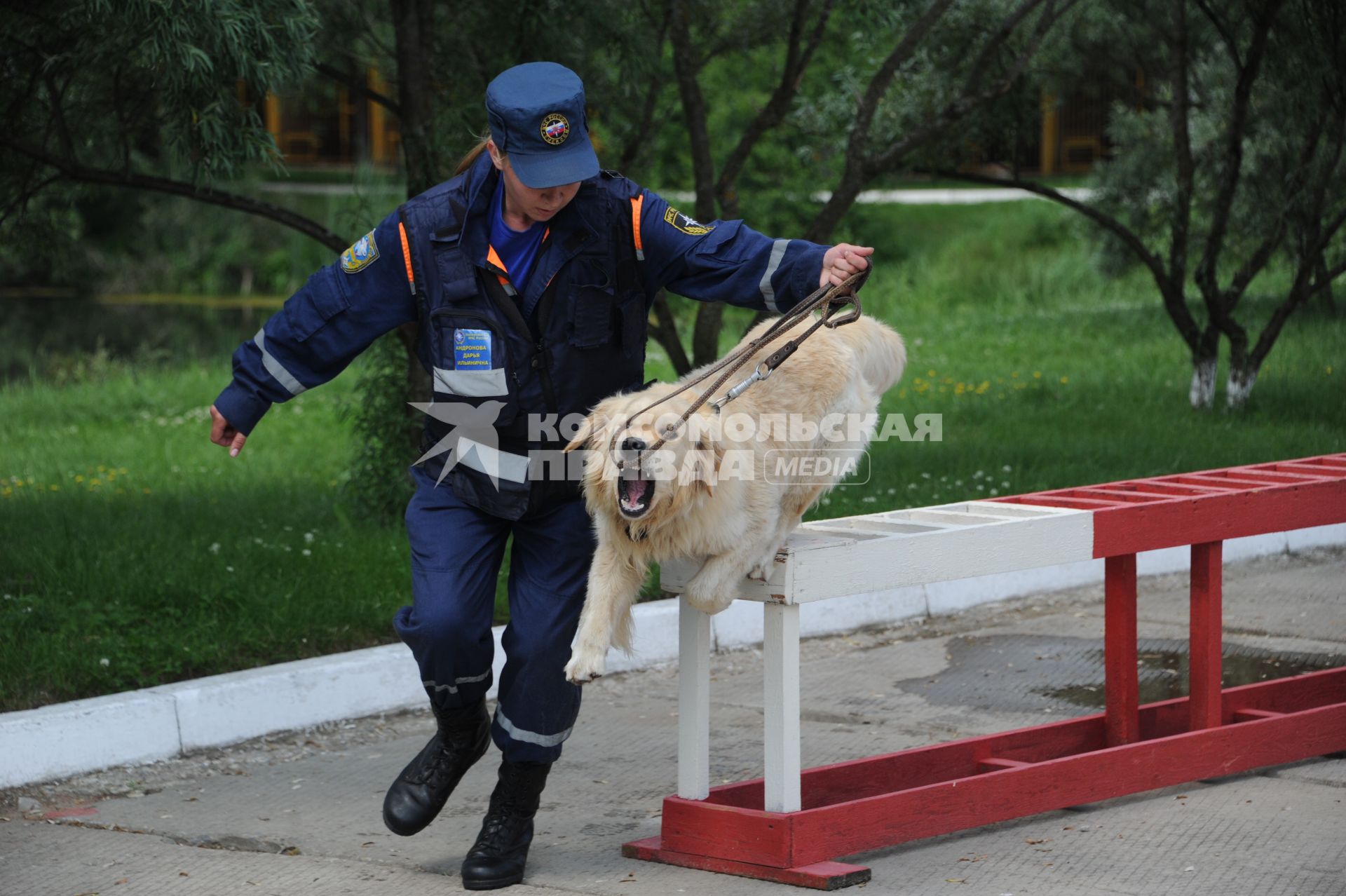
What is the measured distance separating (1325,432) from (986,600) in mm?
3696

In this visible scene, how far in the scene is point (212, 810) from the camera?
192 inches

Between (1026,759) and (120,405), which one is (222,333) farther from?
(1026,759)

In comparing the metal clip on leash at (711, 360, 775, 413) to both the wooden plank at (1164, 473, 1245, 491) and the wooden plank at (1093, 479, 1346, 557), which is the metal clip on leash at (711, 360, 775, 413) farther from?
the wooden plank at (1164, 473, 1245, 491)

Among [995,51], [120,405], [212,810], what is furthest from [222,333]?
[212,810]

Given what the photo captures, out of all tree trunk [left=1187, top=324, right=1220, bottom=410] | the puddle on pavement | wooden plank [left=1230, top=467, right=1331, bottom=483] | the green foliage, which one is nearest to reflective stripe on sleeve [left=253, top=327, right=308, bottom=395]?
the puddle on pavement

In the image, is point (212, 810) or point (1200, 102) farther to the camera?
point (1200, 102)

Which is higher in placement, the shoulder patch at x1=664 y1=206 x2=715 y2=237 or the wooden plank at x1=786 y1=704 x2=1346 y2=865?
the shoulder patch at x1=664 y1=206 x2=715 y2=237

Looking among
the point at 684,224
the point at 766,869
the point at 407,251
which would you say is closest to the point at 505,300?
the point at 407,251

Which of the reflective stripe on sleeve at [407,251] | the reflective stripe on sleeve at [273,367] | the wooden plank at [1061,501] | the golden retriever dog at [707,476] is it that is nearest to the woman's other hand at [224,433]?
the reflective stripe on sleeve at [273,367]

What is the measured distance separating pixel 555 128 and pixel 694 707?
1648 millimetres

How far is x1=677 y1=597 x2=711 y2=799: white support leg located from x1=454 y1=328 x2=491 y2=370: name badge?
89cm

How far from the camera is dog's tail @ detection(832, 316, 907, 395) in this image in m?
4.53

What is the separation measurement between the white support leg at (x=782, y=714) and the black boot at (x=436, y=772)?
33.0 inches

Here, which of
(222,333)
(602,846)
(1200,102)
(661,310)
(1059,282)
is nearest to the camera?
(602,846)
